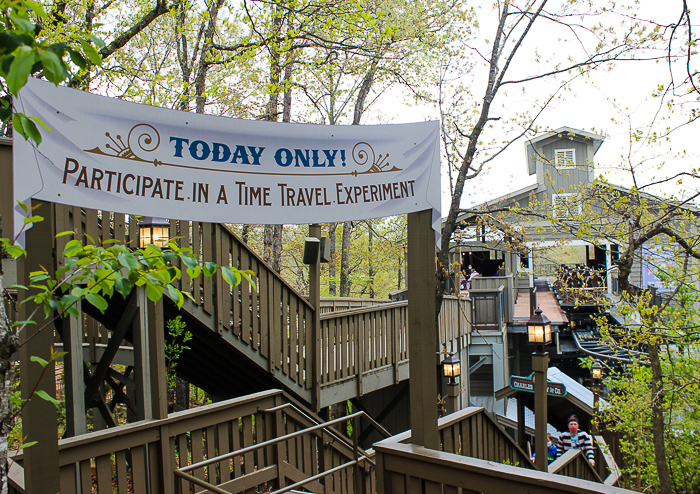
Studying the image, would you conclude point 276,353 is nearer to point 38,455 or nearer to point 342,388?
point 342,388

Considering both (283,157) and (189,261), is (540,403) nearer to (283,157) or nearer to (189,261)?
(283,157)

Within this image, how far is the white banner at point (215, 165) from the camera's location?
240 cm

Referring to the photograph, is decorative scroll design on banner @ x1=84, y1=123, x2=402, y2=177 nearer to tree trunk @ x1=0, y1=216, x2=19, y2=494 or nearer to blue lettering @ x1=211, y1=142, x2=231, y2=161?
blue lettering @ x1=211, y1=142, x2=231, y2=161

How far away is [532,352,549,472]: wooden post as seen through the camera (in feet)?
22.4

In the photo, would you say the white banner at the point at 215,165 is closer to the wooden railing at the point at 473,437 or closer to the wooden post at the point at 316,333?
the wooden railing at the point at 473,437

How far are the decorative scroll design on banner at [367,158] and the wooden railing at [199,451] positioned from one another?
2.66m

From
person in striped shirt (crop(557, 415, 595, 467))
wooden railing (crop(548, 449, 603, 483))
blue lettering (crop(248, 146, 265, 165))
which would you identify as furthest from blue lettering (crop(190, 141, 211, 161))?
person in striped shirt (crop(557, 415, 595, 467))

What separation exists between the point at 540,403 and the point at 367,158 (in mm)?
5248

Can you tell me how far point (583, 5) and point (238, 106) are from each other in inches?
394

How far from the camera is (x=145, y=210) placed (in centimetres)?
266

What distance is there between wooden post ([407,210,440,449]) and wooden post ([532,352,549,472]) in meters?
4.23

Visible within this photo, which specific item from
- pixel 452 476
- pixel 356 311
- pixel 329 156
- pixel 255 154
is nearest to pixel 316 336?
pixel 356 311

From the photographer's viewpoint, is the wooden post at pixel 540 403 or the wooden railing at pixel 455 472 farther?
the wooden post at pixel 540 403

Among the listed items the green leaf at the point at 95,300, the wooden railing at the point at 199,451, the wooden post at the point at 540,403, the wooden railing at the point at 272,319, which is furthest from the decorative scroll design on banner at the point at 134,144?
the wooden post at the point at 540,403
